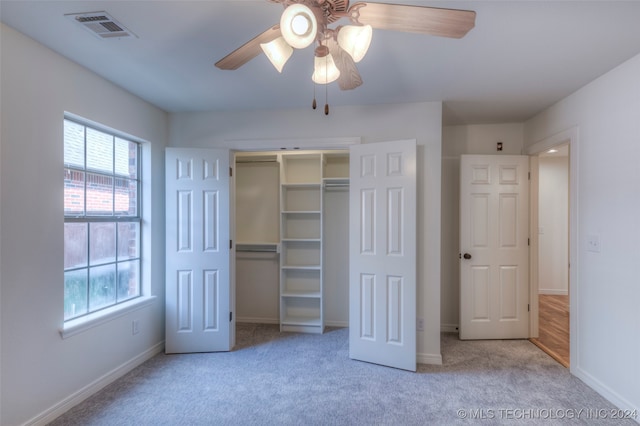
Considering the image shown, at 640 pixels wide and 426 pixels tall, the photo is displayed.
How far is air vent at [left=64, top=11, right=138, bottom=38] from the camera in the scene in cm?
168

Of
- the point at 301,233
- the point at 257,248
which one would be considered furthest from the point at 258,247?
the point at 301,233

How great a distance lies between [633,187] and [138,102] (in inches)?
158

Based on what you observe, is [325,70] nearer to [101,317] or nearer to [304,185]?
[304,185]

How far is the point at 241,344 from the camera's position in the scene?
3.29m

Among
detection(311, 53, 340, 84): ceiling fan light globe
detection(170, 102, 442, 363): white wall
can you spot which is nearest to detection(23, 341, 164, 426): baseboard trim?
detection(170, 102, 442, 363): white wall

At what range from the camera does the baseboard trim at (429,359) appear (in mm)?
2881

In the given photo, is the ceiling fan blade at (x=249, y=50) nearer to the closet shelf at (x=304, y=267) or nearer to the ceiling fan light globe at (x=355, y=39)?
the ceiling fan light globe at (x=355, y=39)

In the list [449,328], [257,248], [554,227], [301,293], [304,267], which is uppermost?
[554,227]

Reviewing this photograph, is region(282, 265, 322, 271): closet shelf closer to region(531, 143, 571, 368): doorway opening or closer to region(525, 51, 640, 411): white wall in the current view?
region(525, 51, 640, 411): white wall

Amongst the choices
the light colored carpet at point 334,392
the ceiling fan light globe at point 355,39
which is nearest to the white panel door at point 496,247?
the light colored carpet at point 334,392

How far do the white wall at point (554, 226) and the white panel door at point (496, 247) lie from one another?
7.28 feet

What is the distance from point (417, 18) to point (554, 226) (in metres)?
5.49

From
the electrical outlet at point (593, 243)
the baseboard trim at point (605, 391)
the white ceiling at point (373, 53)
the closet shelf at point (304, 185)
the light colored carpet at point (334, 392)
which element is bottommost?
the light colored carpet at point (334, 392)

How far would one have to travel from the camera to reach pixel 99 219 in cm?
253
